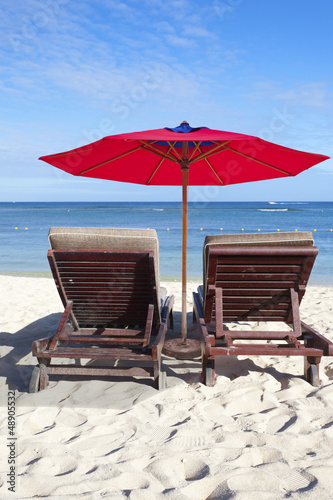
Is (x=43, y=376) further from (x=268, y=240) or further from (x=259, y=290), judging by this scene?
(x=268, y=240)

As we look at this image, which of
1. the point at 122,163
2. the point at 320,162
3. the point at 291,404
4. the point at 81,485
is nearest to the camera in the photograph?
the point at 81,485

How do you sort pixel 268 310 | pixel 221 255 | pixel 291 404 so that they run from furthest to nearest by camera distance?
pixel 268 310 < pixel 221 255 < pixel 291 404

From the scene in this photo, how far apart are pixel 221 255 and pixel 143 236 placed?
715 mm

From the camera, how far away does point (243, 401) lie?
10.2 ft

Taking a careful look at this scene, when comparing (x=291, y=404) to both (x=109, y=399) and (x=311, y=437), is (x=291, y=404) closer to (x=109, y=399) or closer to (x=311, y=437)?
(x=311, y=437)

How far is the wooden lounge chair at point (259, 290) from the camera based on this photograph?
11.1 ft

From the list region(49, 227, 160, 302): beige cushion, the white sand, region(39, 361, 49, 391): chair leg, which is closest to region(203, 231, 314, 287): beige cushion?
region(49, 227, 160, 302): beige cushion

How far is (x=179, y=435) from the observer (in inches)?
102

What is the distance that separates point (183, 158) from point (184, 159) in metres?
0.02

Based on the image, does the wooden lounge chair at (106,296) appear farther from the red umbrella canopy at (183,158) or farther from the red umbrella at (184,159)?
the red umbrella canopy at (183,158)

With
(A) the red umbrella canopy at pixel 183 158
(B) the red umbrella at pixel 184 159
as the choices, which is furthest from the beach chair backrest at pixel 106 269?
(A) the red umbrella canopy at pixel 183 158

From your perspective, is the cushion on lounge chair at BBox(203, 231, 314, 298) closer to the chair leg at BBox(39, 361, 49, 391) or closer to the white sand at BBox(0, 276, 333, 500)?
the white sand at BBox(0, 276, 333, 500)

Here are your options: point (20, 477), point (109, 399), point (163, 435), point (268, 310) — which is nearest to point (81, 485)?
point (20, 477)

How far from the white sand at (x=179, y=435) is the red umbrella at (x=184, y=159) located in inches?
43.5
